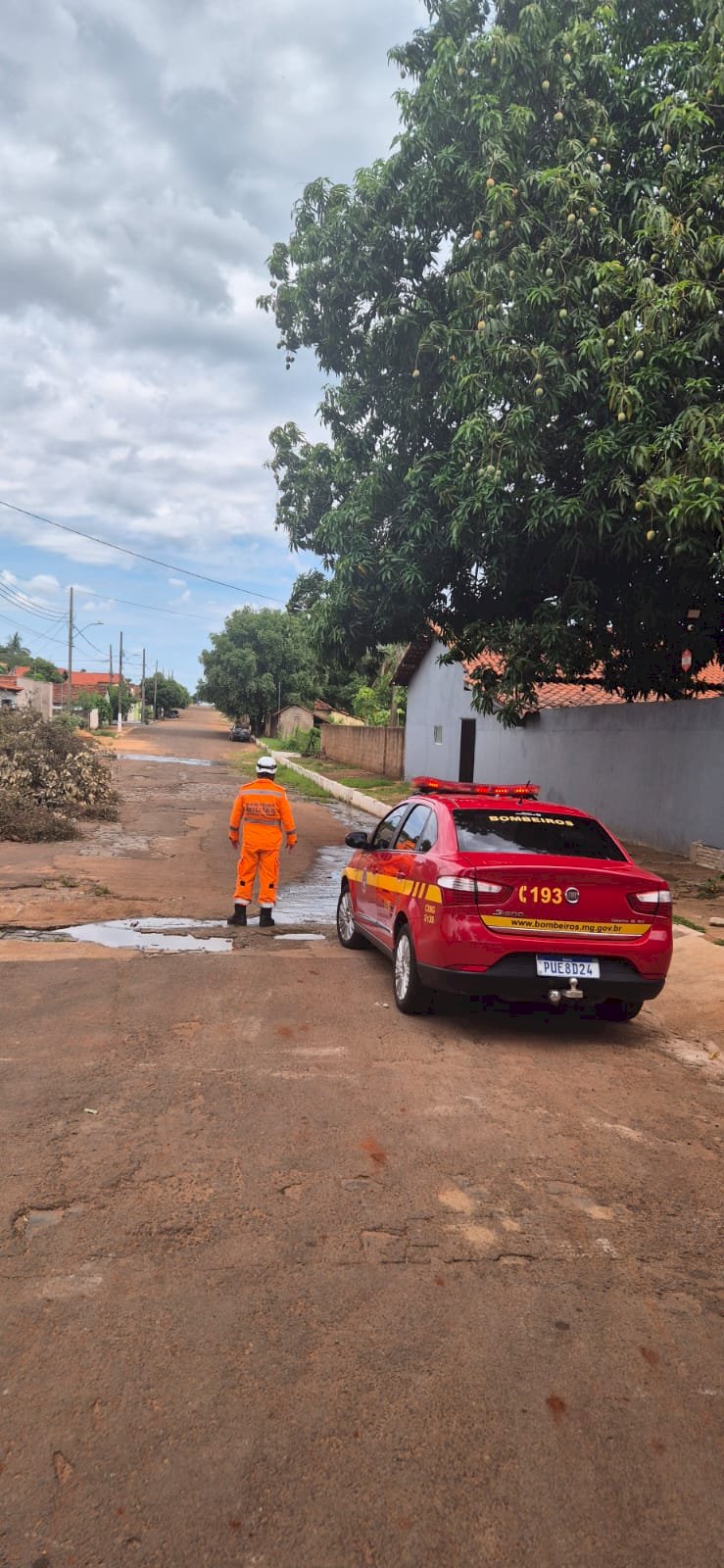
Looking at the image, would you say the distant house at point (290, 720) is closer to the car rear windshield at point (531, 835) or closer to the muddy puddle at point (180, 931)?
the muddy puddle at point (180, 931)

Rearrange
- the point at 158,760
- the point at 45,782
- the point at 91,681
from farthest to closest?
the point at 91,681, the point at 158,760, the point at 45,782

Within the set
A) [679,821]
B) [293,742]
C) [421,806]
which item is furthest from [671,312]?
[293,742]

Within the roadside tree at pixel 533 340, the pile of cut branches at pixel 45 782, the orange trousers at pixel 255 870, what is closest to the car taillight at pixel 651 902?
the orange trousers at pixel 255 870

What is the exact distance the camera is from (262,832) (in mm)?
9133

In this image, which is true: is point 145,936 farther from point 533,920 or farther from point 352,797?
point 352,797

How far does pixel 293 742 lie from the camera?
56469 mm

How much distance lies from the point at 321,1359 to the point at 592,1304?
2.95ft

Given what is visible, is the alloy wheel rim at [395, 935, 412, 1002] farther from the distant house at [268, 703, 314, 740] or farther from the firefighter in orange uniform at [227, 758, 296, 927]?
the distant house at [268, 703, 314, 740]

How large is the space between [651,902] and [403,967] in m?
1.64

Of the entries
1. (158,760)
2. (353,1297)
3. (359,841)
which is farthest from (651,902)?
(158,760)

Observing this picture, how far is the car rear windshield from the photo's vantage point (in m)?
6.23

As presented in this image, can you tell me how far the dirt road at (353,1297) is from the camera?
2.20 meters

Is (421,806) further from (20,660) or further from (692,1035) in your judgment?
(20,660)

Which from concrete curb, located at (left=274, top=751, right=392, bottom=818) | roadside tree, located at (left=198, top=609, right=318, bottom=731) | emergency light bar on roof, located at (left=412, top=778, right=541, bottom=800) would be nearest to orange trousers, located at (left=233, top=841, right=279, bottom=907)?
emergency light bar on roof, located at (left=412, top=778, right=541, bottom=800)
